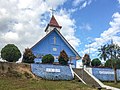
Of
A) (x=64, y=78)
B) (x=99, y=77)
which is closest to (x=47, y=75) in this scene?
(x=64, y=78)

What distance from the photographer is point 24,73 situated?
31469 millimetres

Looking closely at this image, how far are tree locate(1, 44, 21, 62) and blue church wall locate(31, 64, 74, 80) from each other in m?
4.15

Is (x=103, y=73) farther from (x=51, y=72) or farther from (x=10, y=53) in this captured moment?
(x=10, y=53)

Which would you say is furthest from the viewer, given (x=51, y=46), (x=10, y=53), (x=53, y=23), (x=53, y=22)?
(x=53, y=22)

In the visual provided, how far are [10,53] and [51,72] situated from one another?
721 cm

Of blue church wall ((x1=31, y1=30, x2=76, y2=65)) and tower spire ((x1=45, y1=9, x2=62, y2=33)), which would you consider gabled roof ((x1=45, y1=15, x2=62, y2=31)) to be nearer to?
tower spire ((x1=45, y1=9, x2=62, y2=33))

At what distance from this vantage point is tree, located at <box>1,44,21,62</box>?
119 feet

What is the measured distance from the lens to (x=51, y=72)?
111 ft

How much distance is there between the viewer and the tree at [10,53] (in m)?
A: 36.2

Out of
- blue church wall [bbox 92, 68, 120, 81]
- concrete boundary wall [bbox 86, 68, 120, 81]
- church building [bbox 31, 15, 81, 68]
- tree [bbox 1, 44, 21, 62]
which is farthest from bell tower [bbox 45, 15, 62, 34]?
blue church wall [bbox 92, 68, 120, 81]

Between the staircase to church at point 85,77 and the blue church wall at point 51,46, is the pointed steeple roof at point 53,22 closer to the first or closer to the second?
the blue church wall at point 51,46

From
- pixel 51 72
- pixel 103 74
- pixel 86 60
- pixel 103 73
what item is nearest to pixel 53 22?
pixel 86 60

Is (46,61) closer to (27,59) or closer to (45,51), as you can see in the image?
(27,59)

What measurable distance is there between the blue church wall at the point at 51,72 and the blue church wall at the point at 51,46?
11278 millimetres
